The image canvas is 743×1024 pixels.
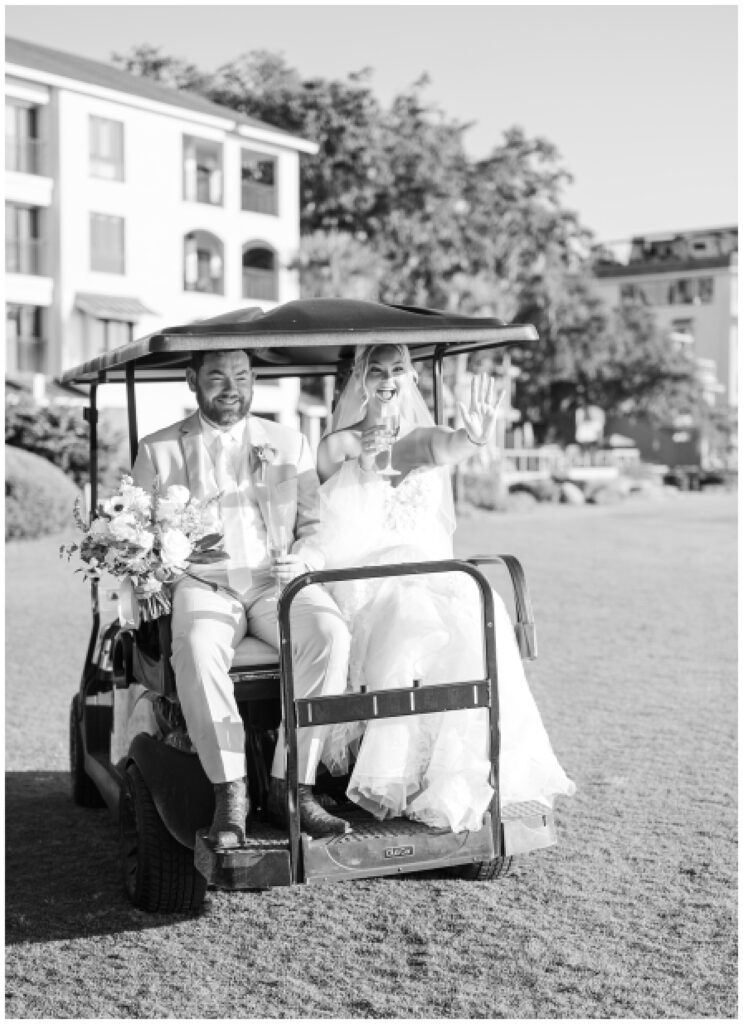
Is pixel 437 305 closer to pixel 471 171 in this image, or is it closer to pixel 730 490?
pixel 471 171

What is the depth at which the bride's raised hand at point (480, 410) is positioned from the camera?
5320 mm

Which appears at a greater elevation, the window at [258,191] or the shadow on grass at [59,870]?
the window at [258,191]

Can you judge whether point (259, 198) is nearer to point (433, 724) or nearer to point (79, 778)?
point (79, 778)

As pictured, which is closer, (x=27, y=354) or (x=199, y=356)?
(x=199, y=356)

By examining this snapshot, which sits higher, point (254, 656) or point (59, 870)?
point (254, 656)

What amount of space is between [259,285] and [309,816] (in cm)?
3629

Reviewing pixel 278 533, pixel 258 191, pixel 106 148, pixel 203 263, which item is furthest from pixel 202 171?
pixel 278 533

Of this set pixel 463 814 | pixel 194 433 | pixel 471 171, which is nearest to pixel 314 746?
pixel 463 814

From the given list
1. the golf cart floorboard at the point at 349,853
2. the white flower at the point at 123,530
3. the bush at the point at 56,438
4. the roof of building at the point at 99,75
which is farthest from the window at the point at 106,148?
the golf cart floorboard at the point at 349,853

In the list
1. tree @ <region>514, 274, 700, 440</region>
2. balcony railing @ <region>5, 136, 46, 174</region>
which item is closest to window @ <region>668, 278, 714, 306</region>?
tree @ <region>514, 274, 700, 440</region>

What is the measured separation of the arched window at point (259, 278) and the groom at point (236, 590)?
114ft

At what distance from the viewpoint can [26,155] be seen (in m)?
33.9

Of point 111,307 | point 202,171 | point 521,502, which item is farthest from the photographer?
point 202,171

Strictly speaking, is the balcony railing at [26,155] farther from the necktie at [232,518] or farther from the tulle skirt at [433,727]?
the tulle skirt at [433,727]
